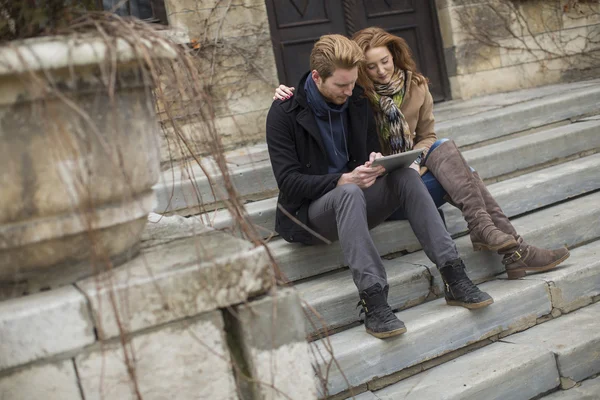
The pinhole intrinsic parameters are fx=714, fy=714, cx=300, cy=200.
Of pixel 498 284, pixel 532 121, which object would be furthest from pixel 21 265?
pixel 532 121

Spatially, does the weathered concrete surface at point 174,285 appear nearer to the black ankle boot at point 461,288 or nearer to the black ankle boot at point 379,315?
the black ankle boot at point 379,315

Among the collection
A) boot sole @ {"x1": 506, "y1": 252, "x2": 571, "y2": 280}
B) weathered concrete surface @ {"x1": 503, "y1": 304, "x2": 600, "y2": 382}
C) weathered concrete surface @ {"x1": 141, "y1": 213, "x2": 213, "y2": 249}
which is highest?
weathered concrete surface @ {"x1": 141, "y1": 213, "x2": 213, "y2": 249}

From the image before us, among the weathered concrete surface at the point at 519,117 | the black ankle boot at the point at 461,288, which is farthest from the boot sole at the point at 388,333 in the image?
the weathered concrete surface at the point at 519,117

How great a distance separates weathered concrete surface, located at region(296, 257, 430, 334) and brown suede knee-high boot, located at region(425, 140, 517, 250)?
0.99ft

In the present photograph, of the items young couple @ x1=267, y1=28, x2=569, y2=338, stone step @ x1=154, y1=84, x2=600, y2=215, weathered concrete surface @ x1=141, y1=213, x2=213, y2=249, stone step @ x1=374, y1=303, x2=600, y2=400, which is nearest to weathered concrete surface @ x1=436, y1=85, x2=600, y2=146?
stone step @ x1=154, y1=84, x2=600, y2=215

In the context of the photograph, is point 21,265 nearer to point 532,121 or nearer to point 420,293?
point 420,293

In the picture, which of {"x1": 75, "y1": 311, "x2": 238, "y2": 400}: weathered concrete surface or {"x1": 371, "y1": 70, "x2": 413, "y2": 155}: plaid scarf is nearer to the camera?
{"x1": 75, "y1": 311, "x2": 238, "y2": 400}: weathered concrete surface

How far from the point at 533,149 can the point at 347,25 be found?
2217 mm

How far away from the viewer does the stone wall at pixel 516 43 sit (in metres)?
6.05

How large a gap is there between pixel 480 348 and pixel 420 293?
13.3 inches

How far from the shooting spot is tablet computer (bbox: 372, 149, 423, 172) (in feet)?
9.00

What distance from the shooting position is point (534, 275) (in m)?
3.15

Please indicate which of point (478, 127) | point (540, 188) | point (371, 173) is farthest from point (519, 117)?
point (371, 173)

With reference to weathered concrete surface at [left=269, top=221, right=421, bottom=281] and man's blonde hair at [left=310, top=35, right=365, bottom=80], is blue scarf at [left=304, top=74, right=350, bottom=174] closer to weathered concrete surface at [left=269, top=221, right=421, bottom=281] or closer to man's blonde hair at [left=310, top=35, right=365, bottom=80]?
man's blonde hair at [left=310, top=35, right=365, bottom=80]
